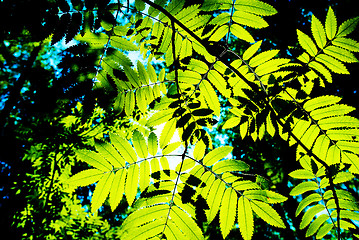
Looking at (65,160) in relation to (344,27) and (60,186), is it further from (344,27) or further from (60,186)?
(344,27)

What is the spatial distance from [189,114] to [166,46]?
1.63ft

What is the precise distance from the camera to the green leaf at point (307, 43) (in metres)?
1.39

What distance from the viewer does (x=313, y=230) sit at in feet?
5.61

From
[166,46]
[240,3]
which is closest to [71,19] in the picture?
[166,46]

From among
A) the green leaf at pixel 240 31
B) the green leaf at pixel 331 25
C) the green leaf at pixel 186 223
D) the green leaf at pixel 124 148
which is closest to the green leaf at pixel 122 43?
the green leaf at pixel 124 148

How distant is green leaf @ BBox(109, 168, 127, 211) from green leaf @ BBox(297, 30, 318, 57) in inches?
56.2

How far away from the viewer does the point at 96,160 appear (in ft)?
3.85

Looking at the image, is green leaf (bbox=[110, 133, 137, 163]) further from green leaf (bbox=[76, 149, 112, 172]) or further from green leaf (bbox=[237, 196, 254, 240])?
green leaf (bbox=[237, 196, 254, 240])

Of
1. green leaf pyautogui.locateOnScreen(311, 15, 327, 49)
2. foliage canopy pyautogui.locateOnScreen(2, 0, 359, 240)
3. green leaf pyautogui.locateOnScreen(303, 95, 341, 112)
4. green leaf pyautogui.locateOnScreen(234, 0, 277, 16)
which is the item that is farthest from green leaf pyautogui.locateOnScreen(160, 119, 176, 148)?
green leaf pyautogui.locateOnScreen(311, 15, 327, 49)

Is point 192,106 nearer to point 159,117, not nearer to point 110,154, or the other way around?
point 159,117

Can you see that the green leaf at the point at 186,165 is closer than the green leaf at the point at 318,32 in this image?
Yes

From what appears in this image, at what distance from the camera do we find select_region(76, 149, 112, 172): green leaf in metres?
1.15

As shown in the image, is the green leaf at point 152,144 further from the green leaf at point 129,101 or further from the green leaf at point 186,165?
the green leaf at point 129,101

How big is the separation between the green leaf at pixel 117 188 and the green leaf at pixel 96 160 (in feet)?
0.22
